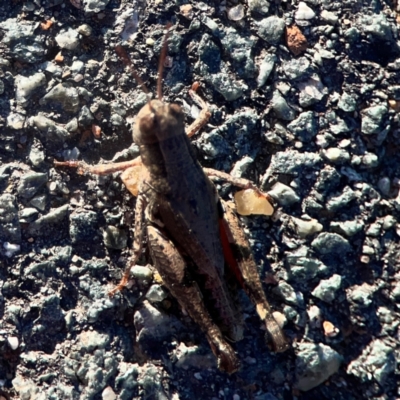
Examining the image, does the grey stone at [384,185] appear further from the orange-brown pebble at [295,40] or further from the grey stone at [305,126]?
the orange-brown pebble at [295,40]

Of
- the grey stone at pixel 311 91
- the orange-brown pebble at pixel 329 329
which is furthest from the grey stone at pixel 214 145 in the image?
the orange-brown pebble at pixel 329 329

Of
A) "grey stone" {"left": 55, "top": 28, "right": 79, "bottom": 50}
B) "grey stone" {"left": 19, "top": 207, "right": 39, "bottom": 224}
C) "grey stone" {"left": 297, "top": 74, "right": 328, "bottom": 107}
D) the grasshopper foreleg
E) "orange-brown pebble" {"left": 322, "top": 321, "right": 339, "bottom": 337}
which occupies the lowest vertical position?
"orange-brown pebble" {"left": 322, "top": 321, "right": 339, "bottom": 337}

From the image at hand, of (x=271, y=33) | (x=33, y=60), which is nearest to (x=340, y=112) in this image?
(x=271, y=33)

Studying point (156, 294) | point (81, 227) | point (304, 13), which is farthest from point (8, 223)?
point (304, 13)

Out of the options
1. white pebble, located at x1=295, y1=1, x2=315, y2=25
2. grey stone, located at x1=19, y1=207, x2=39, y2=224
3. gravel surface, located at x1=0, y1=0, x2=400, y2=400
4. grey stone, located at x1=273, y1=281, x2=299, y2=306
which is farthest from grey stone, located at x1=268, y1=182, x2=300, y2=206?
grey stone, located at x1=19, y1=207, x2=39, y2=224

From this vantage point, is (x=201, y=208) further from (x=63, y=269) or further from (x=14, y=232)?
(x=14, y=232)

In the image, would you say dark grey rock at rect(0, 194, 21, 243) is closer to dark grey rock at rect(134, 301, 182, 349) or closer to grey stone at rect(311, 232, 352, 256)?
dark grey rock at rect(134, 301, 182, 349)
